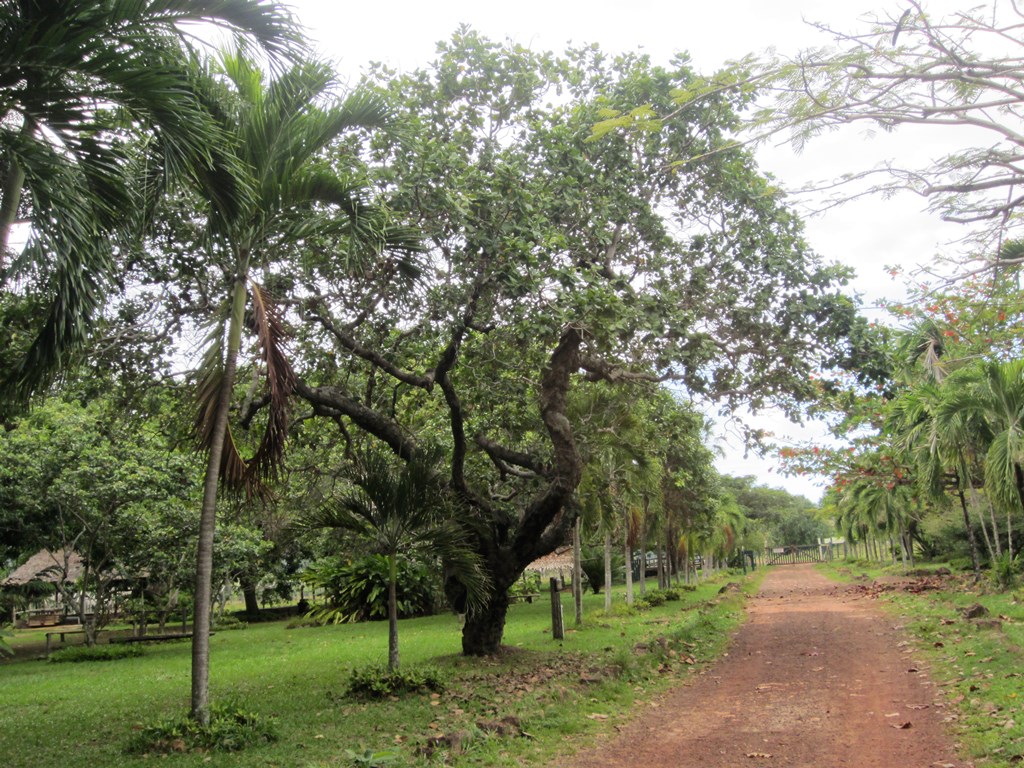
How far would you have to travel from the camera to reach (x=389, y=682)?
29.3ft

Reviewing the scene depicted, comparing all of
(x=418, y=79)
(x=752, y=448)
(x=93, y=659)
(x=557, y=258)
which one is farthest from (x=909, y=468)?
(x=93, y=659)

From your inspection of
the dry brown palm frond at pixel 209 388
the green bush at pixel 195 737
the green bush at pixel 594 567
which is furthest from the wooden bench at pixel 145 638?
the green bush at pixel 594 567

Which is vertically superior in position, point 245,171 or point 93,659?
point 245,171

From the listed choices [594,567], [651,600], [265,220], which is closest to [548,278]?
[265,220]

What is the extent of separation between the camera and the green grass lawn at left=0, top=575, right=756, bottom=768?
6.55 m

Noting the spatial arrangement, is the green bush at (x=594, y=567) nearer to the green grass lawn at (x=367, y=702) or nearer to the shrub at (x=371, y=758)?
the green grass lawn at (x=367, y=702)

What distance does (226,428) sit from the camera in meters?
7.21

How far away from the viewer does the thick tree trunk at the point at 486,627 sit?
1173cm

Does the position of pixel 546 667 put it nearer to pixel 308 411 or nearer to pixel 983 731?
pixel 308 411

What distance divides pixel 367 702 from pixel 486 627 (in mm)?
3337

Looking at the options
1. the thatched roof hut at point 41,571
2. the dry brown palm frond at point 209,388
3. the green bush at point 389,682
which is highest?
the dry brown palm frond at point 209,388

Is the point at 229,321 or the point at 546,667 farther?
the point at 546,667

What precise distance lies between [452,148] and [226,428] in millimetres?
4059

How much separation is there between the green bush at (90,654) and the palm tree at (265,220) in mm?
11772
